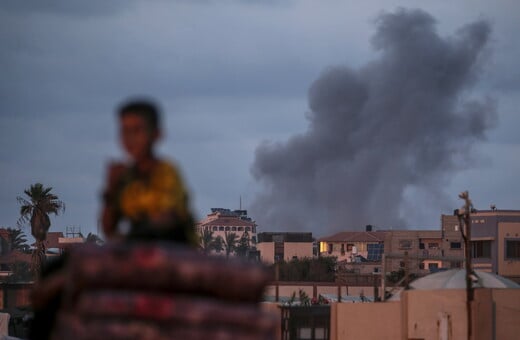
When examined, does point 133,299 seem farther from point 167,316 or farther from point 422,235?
point 422,235

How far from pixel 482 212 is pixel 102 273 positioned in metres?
105

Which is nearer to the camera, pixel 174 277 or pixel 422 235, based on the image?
pixel 174 277

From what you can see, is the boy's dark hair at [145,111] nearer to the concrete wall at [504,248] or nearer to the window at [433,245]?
the concrete wall at [504,248]

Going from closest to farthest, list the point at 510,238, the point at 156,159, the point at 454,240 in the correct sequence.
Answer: the point at 156,159, the point at 510,238, the point at 454,240

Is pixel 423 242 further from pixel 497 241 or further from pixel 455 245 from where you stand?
pixel 497 241

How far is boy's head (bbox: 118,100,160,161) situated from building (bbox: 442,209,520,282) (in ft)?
328

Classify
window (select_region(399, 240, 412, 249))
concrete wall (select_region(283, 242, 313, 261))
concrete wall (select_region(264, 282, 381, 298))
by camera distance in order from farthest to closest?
concrete wall (select_region(283, 242, 313, 261)) → window (select_region(399, 240, 412, 249)) → concrete wall (select_region(264, 282, 381, 298))

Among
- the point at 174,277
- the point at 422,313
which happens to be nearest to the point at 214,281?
the point at 174,277

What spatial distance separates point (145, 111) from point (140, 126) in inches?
3.1

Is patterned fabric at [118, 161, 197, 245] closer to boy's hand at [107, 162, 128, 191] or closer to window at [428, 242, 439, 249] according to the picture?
boy's hand at [107, 162, 128, 191]

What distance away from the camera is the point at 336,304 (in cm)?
6500

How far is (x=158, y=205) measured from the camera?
6.19 metres

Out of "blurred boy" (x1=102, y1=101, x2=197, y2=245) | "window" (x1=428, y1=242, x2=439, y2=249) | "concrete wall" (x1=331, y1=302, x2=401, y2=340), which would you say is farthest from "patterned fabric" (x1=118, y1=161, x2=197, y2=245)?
"window" (x1=428, y1=242, x2=439, y2=249)

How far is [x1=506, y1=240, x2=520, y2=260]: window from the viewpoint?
10625 centimetres
